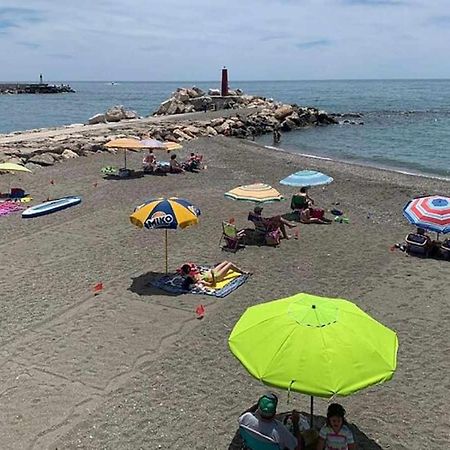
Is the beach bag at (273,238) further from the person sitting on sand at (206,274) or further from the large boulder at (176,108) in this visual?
the large boulder at (176,108)

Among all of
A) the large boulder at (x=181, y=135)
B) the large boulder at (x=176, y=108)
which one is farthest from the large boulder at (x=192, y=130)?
the large boulder at (x=176, y=108)

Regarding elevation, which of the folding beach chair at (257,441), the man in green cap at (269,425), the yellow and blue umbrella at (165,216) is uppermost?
the yellow and blue umbrella at (165,216)

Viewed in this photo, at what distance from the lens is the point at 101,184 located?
71.2 feet

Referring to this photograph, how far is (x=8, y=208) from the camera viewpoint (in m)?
17.6

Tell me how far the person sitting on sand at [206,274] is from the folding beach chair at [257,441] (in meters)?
5.44

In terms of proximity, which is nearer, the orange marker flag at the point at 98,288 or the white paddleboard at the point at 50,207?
the orange marker flag at the point at 98,288

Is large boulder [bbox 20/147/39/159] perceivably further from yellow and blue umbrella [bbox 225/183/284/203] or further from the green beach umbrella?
the green beach umbrella

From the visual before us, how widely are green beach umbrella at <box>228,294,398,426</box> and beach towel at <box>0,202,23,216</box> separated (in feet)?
42.6

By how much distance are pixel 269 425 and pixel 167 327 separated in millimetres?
4003

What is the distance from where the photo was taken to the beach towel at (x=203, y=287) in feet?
36.2

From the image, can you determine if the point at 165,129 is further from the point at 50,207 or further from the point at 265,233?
the point at 265,233

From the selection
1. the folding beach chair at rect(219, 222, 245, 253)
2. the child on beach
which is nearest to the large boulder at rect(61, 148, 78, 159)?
the folding beach chair at rect(219, 222, 245, 253)

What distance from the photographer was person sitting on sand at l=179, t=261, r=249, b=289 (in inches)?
445

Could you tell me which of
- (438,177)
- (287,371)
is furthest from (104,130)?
(287,371)
